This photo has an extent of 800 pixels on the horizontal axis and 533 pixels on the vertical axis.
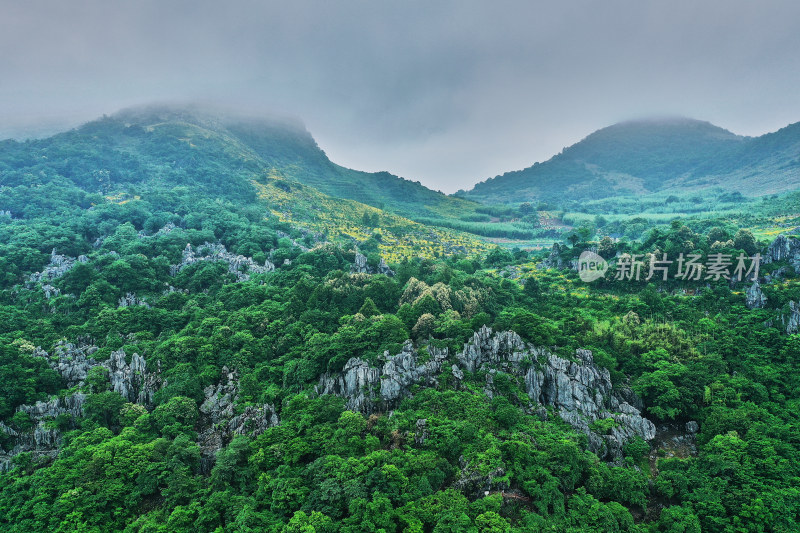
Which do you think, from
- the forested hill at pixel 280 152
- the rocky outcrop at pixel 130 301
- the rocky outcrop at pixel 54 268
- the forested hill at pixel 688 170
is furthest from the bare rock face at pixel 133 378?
the forested hill at pixel 688 170

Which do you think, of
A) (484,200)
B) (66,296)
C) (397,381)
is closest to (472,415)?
(397,381)

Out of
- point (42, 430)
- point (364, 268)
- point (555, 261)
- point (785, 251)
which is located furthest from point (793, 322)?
point (42, 430)

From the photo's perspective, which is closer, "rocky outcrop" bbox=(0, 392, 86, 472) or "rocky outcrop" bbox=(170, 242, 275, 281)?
"rocky outcrop" bbox=(0, 392, 86, 472)

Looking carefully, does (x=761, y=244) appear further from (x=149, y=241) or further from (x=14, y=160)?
(x=14, y=160)

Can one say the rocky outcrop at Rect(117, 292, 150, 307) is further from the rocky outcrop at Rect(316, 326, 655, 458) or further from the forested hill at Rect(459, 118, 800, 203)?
the forested hill at Rect(459, 118, 800, 203)

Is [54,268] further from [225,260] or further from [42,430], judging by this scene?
[42,430]

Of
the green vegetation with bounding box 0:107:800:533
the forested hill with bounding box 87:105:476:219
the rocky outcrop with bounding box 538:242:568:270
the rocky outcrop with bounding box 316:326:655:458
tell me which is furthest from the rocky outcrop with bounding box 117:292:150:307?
the forested hill with bounding box 87:105:476:219
